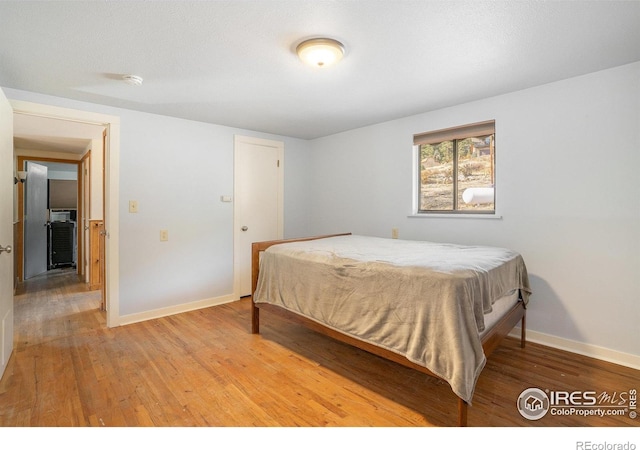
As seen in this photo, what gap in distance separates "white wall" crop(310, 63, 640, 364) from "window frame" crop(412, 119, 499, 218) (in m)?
0.07

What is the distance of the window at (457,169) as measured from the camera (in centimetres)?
304

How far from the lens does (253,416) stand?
175 cm

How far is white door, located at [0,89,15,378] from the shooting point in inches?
83.7

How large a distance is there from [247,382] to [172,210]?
2.18 m

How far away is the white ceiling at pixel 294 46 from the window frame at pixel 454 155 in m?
0.29

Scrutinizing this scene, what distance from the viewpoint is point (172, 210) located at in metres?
3.51

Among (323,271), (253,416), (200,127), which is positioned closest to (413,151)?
(323,271)

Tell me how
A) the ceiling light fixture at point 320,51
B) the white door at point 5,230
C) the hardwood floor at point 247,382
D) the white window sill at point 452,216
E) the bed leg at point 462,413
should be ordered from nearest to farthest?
the bed leg at point 462,413 → the hardwood floor at point 247,382 → the ceiling light fixture at point 320,51 → the white door at point 5,230 → the white window sill at point 452,216

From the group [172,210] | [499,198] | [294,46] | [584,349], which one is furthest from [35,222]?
[584,349]
